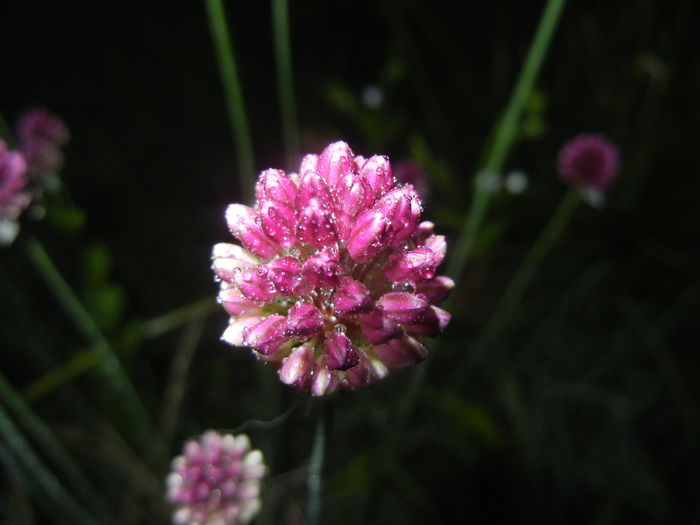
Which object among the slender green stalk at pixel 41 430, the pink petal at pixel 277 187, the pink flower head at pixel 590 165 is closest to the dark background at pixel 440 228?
the slender green stalk at pixel 41 430

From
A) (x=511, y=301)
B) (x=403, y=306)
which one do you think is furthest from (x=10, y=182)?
(x=511, y=301)

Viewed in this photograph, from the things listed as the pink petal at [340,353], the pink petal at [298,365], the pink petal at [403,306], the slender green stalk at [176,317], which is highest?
the pink petal at [403,306]

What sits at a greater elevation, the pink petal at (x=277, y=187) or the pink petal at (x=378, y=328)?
the pink petal at (x=277, y=187)

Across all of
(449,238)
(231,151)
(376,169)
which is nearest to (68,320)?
(231,151)

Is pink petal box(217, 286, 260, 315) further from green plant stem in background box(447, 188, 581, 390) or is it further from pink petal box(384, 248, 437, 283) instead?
green plant stem in background box(447, 188, 581, 390)

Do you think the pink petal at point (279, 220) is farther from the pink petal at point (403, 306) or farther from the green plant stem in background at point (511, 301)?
the green plant stem in background at point (511, 301)

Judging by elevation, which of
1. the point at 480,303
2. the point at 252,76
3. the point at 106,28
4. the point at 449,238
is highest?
the point at 106,28

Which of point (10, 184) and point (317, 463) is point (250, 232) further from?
point (10, 184)

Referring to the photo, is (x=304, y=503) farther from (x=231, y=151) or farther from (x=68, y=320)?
(x=231, y=151)
